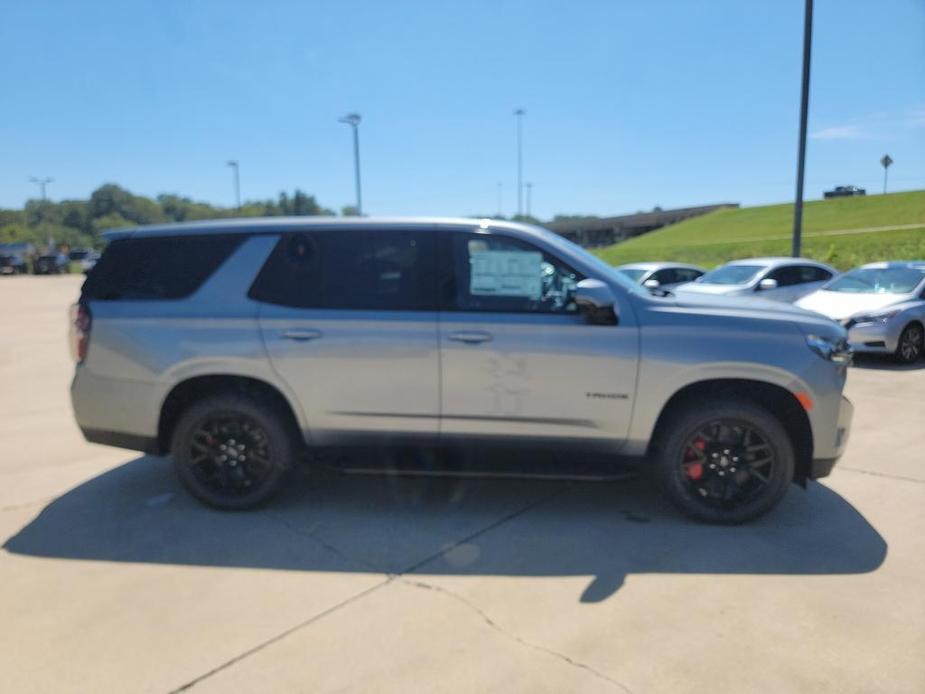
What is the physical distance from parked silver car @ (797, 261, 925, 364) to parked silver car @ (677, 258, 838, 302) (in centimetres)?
176

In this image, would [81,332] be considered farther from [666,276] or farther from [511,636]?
[666,276]

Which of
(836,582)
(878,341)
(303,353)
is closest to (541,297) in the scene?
(303,353)

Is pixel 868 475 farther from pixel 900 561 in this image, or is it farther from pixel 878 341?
pixel 878 341

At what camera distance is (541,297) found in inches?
155

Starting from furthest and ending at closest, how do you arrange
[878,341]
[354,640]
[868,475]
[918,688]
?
[878,341], [868,475], [354,640], [918,688]

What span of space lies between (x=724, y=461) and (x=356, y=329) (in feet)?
7.67

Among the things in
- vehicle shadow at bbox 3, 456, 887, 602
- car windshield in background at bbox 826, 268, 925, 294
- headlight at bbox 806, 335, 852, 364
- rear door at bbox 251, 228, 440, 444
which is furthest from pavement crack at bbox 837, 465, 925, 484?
car windshield in background at bbox 826, 268, 925, 294

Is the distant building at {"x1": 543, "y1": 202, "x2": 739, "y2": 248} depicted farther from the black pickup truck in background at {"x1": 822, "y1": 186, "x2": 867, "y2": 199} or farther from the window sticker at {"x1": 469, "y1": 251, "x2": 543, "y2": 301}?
the window sticker at {"x1": 469, "y1": 251, "x2": 543, "y2": 301}

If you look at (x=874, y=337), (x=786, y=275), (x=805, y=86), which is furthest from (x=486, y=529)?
(x=805, y=86)

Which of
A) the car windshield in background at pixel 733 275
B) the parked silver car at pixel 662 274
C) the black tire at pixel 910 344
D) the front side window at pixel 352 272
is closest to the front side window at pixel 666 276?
the parked silver car at pixel 662 274

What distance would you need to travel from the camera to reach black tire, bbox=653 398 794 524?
149 inches

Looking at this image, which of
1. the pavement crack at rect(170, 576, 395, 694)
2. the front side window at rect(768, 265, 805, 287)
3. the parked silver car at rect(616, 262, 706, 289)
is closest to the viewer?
the pavement crack at rect(170, 576, 395, 694)

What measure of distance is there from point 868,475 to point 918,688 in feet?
8.78

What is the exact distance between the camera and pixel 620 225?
8575cm
